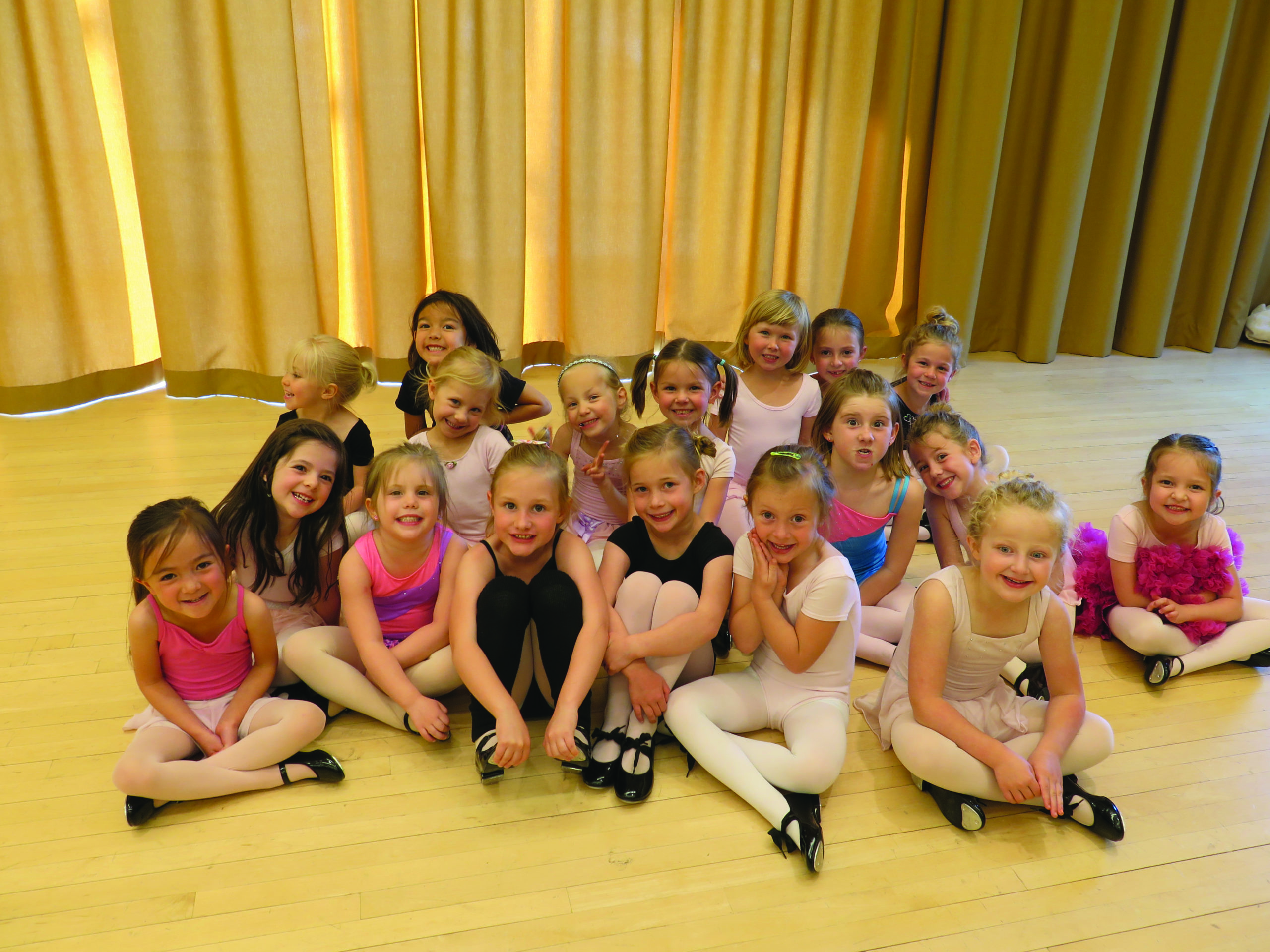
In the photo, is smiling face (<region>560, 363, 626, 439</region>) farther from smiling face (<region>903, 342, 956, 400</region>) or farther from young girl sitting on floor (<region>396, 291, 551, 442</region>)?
smiling face (<region>903, 342, 956, 400</region>)

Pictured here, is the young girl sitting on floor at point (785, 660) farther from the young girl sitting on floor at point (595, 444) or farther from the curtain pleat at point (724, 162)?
the curtain pleat at point (724, 162)

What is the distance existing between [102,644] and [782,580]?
1.46 metres

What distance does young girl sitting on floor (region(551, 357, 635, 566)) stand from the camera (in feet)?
Answer: 6.97

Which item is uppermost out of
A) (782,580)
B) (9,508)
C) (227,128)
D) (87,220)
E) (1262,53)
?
(1262,53)

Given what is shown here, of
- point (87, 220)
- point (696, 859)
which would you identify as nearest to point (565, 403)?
point (696, 859)

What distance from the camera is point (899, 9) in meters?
3.77

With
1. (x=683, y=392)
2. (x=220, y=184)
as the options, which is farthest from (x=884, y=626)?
(x=220, y=184)

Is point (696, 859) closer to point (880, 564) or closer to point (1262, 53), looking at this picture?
point (880, 564)

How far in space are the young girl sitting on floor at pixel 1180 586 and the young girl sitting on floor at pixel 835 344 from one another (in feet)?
2.64

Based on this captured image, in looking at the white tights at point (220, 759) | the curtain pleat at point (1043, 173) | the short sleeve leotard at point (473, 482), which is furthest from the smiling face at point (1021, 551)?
the curtain pleat at point (1043, 173)

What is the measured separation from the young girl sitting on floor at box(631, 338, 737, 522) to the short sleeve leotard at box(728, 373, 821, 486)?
0.66ft

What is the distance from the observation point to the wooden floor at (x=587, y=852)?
1.39 m

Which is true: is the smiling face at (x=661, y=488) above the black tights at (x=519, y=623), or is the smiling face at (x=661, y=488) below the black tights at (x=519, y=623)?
above

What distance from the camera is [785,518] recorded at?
1.68 m
